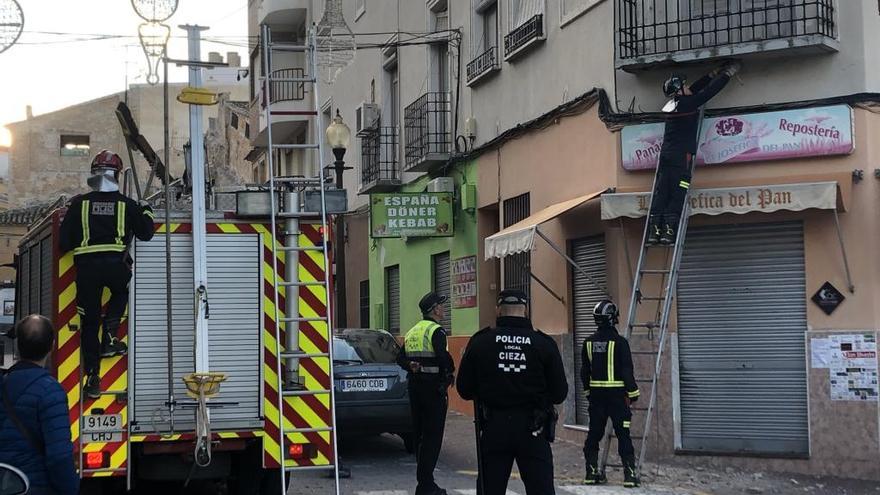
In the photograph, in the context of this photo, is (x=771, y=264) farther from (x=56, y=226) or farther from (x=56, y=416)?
(x=56, y=416)

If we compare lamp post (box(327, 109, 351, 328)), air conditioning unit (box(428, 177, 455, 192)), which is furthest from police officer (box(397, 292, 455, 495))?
air conditioning unit (box(428, 177, 455, 192))

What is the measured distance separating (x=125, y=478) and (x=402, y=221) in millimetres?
10593

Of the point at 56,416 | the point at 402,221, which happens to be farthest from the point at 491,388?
the point at 402,221

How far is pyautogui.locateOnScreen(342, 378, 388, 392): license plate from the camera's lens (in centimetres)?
1262

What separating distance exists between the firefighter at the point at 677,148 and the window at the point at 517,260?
381 cm

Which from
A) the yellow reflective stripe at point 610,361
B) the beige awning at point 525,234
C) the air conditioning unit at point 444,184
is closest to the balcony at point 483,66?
the air conditioning unit at point 444,184

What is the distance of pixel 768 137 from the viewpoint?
12.4m

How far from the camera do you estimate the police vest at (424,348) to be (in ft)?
33.9

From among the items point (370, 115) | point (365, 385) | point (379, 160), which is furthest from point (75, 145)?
point (365, 385)

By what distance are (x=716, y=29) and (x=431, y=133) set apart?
7903 millimetres

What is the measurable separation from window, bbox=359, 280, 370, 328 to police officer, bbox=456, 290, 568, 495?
61.2ft

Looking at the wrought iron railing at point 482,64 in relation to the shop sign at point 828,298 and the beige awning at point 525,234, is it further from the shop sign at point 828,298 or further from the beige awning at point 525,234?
the shop sign at point 828,298

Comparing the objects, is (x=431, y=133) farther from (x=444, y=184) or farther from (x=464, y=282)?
(x=464, y=282)

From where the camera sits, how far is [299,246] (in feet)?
28.9
